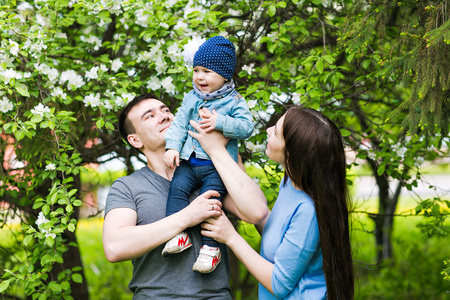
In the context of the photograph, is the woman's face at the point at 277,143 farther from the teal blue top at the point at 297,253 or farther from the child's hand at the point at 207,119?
the child's hand at the point at 207,119

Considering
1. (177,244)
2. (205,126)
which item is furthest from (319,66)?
(177,244)

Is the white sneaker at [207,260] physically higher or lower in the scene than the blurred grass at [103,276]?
higher

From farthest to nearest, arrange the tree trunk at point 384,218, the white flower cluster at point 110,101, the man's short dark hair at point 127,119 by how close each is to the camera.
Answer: the tree trunk at point 384,218 < the white flower cluster at point 110,101 < the man's short dark hair at point 127,119

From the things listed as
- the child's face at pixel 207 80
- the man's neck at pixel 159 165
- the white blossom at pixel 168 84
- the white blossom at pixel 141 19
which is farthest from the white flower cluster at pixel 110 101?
the child's face at pixel 207 80

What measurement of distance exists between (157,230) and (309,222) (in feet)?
2.25

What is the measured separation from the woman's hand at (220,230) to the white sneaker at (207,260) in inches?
2.9

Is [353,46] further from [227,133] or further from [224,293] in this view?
[224,293]

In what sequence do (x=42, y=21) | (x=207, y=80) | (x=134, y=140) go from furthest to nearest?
(x=42, y=21), (x=134, y=140), (x=207, y=80)

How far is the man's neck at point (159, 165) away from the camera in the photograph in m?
2.54

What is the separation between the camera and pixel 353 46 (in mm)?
2758

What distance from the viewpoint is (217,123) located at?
7.23 feet

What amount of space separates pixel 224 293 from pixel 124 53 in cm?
281

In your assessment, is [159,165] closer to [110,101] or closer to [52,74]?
[110,101]

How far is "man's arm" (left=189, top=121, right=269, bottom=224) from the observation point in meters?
2.16
